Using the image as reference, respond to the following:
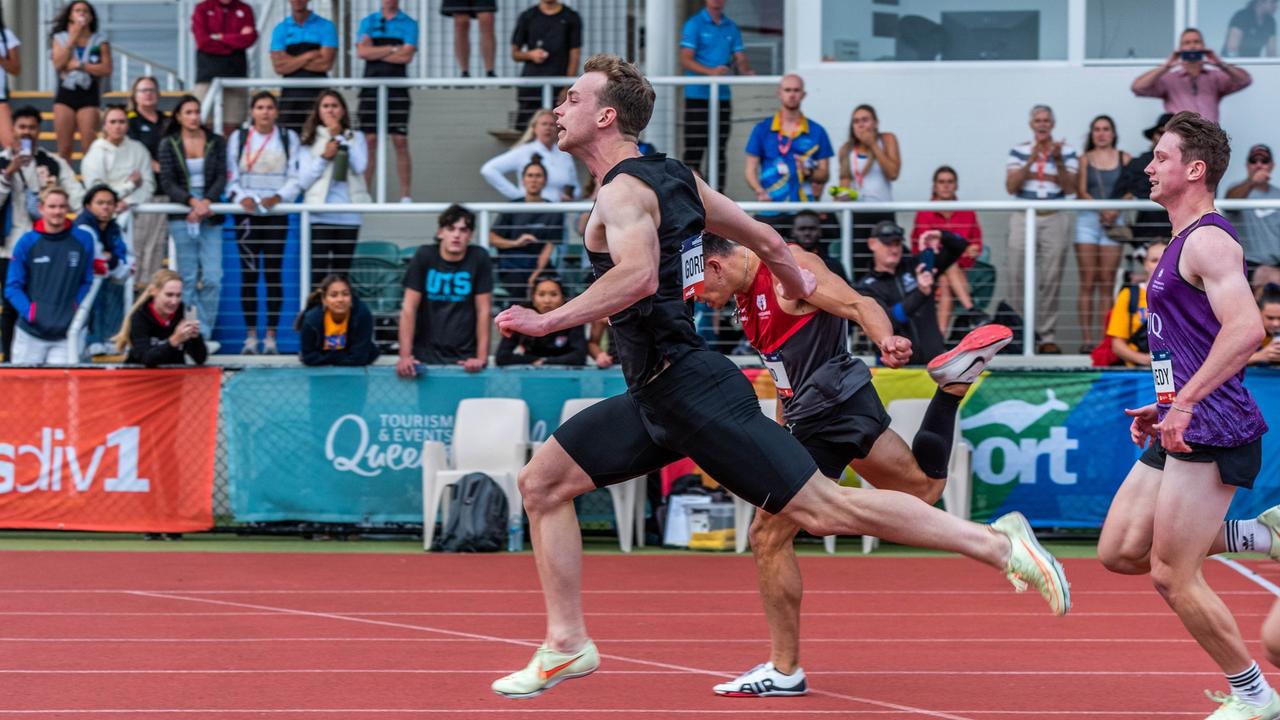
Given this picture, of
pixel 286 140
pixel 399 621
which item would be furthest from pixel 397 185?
pixel 399 621

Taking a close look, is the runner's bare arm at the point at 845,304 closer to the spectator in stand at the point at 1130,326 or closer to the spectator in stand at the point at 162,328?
the spectator in stand at the point at 1130,326

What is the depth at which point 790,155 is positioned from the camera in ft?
42.9

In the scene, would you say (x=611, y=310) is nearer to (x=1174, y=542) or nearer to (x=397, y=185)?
(x=1174, y=542)

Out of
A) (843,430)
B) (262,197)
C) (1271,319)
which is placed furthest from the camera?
(262,197)

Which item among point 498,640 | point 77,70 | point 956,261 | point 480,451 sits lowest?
point 498,640

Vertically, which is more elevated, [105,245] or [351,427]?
[105,245]

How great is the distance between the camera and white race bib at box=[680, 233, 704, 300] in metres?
5.48

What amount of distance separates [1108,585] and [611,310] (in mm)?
5930

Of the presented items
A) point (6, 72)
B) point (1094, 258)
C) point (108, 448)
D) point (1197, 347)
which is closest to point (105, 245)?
point (108, 448)

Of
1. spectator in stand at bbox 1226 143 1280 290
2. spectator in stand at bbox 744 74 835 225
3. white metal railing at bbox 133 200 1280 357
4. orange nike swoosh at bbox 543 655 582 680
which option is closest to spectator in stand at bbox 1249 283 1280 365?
spectator in stand at bbox 1226 143 1280 290

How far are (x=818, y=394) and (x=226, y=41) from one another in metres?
9.56

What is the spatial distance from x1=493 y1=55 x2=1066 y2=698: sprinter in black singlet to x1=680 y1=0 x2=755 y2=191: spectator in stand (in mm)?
8811

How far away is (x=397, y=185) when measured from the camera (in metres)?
15.3

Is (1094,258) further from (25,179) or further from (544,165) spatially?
(25,179)
